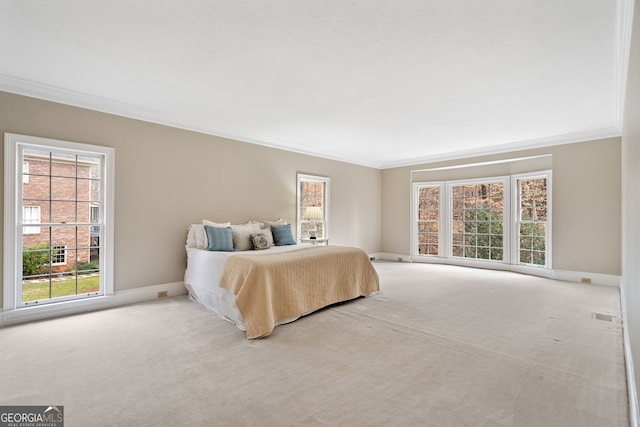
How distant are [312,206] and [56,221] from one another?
3.86 meters

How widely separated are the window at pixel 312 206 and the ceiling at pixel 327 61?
173 centimetres

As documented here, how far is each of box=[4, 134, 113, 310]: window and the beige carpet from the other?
434 mm

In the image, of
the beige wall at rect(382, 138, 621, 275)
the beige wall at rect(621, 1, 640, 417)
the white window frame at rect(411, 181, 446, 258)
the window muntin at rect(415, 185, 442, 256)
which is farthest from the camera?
the window muntin at rect(415, 185, 442, 256)

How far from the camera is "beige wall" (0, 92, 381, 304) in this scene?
138 inches

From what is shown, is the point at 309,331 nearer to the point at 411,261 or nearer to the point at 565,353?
the point at 565,353

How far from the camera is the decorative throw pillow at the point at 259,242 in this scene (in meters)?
4.41

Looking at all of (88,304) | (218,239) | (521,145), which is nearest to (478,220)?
(521,145)

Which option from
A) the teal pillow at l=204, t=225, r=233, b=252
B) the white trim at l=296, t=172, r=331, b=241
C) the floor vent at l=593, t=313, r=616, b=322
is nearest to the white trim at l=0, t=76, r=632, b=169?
the white trim at l=296, t=172, r=331, b=241

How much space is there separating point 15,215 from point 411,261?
22.8 ft

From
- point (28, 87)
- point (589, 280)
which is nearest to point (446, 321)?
point (589, 280)

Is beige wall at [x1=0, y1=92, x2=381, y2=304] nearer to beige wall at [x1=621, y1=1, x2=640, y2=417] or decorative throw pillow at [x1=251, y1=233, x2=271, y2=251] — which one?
decorative throw pillow at [x1=251, y1=233, x2=271, y2=251]

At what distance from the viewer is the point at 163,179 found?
423 centimetres

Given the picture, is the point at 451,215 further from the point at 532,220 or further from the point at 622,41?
the point at 622,41

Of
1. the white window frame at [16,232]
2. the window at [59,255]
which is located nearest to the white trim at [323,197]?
the white window frame at [16,232]
